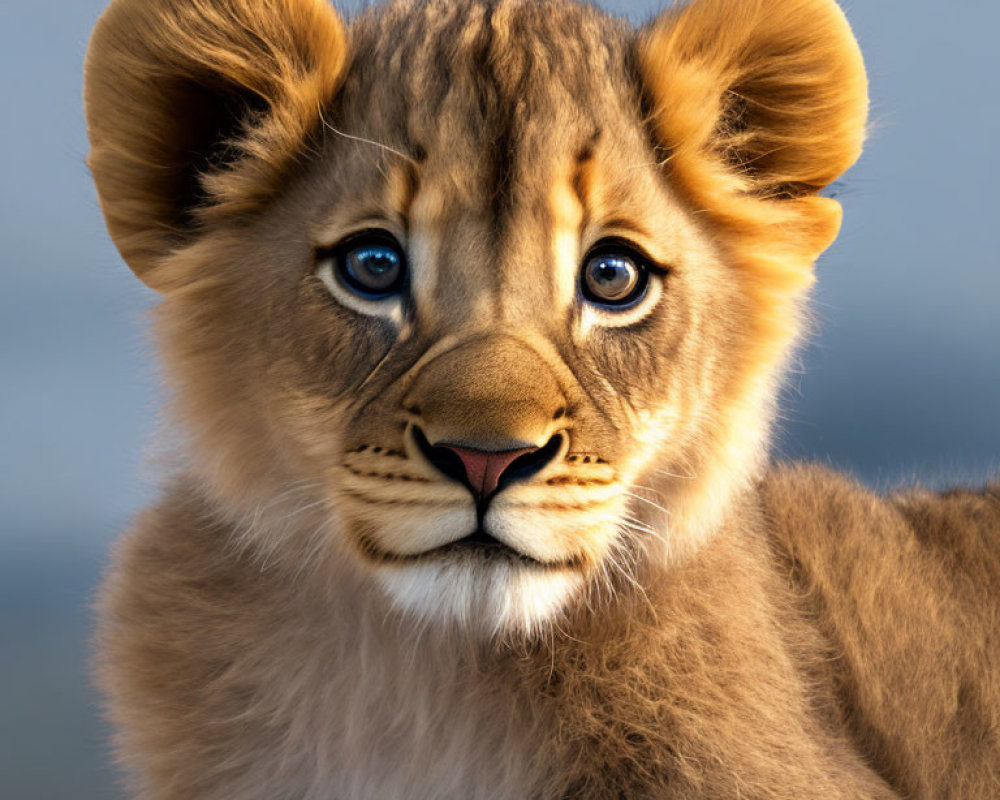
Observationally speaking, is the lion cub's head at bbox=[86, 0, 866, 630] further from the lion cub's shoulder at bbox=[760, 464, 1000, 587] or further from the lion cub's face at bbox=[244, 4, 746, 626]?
the lion cub's shoulder at bbox=[760, 464, 1000, 587]

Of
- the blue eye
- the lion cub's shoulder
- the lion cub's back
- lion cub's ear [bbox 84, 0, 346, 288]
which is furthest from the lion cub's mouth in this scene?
the lion cub's shoulder

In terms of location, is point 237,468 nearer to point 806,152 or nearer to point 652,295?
point 652,295

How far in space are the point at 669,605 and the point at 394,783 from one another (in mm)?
742

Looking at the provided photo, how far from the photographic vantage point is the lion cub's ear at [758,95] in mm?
3053

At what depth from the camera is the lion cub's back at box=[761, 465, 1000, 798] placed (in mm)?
3779

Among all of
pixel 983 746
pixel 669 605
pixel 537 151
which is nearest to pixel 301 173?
pixel 537 151

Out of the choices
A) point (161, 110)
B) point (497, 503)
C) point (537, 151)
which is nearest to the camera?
point (497, 503)

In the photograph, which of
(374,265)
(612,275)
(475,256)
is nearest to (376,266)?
(374,265)

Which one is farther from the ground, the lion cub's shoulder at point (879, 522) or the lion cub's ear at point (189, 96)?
the lion cub's ear at point (189, 96)

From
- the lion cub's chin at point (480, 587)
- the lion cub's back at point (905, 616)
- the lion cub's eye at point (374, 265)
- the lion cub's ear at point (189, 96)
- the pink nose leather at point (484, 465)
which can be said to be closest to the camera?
the pink nose leather at point (484, 465)

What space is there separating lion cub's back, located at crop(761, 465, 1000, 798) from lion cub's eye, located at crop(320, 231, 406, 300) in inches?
67.9

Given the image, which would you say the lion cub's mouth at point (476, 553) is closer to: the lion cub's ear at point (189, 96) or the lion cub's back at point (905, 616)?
the lion cub's ear at point (189, 96)

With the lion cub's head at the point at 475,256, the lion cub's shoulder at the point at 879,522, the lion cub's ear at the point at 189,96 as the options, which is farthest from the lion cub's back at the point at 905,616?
the lion cub's ear at the point at 189,96

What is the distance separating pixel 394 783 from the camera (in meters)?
2.99
